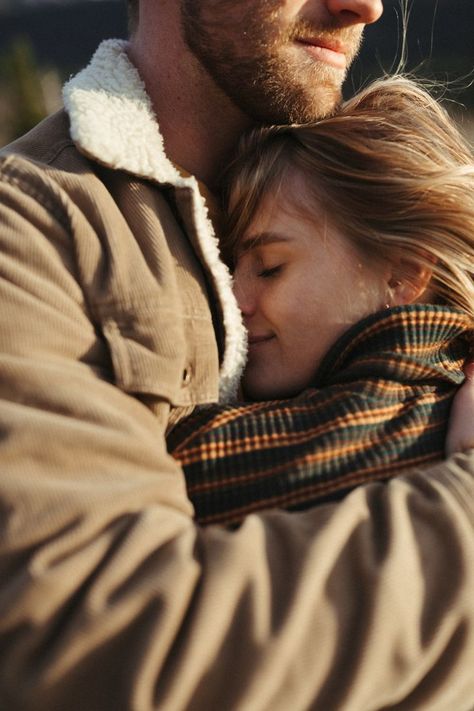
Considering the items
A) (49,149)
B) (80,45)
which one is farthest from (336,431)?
(80,45)

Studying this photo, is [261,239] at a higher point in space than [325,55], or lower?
lower

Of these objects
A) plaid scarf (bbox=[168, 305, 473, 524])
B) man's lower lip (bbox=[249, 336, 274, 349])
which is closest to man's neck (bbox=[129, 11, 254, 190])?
man's lower lip (bbox=[249, 336, 274, 349])

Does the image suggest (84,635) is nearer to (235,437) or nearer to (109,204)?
(235,437)

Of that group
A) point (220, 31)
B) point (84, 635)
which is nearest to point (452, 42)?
point (220, 31)

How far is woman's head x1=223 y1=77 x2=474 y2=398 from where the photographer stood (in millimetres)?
2201

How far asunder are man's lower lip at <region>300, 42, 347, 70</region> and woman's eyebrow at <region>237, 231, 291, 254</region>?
50 centimetres

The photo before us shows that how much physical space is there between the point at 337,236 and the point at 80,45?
24883 millimetres

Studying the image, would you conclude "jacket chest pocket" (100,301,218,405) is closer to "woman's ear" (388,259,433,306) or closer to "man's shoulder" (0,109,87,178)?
"man's shoulder" (0,109,87,178)

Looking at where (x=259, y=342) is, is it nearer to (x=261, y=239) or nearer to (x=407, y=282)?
(x=261, y=239)

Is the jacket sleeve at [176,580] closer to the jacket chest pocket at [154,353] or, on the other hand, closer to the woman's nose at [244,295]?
the jacket chest pocket at [154,353]

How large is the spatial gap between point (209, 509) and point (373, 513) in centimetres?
38

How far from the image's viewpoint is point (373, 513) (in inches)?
60.7

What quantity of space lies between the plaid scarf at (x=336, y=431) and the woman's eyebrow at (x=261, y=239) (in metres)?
0.33

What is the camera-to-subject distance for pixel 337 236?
7.36 ft
